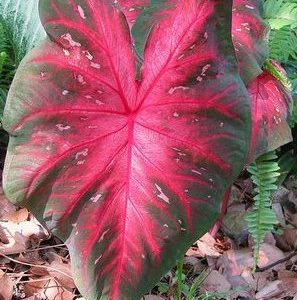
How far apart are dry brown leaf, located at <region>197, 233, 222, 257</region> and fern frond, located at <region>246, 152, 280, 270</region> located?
0.18m

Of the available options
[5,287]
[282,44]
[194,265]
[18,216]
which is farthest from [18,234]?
[282,44]

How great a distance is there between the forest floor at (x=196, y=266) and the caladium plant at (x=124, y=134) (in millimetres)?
289

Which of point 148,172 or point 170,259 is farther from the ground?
point 148,172

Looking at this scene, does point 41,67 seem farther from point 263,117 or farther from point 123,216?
point 263,117

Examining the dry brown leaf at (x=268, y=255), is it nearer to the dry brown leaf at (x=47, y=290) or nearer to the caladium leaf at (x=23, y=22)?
the dry brown leaf at (x=47, y=290)

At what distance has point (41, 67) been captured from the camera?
3.66ft

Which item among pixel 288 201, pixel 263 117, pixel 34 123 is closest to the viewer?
pixel 34 123

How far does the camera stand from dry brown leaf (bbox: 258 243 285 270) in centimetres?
176

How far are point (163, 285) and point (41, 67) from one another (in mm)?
747

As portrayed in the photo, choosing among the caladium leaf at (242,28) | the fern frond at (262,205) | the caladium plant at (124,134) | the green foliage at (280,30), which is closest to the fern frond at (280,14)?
the green foliage at (280,30)

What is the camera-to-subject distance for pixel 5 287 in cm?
147

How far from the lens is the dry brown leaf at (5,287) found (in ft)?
4.79

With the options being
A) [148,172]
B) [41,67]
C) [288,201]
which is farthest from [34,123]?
[288,201]

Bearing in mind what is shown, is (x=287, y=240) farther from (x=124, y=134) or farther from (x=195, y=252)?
(x=124, y=134)
